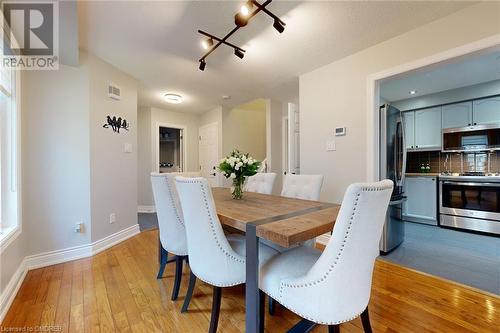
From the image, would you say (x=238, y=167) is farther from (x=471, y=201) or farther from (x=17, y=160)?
(x=471, y=201)

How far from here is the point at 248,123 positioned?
5.61 metres

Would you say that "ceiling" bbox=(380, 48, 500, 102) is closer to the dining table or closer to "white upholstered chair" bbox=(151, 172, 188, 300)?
the dining table

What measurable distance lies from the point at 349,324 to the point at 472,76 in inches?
159

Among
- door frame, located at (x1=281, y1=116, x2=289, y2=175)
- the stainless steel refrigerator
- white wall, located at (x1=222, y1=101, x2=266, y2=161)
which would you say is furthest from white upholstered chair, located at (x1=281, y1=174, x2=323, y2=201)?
white wall, located at (x1=222, y1=101, x2=266, y2=161)

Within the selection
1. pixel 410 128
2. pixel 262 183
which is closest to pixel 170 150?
pixel 262 183

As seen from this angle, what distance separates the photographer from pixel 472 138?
12.1 ft

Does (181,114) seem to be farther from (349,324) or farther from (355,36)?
(349,324)

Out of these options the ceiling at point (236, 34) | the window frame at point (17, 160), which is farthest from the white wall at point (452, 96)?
the window frame at point (17, 160)

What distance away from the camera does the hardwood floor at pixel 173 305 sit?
4.82 feet

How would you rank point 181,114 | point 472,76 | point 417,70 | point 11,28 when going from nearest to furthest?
point 11,28 → point 417,70 → point 472,76 → point 181,114

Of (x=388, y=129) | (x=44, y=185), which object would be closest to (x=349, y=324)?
(x=388, y=129)

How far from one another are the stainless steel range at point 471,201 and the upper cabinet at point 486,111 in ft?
2.84

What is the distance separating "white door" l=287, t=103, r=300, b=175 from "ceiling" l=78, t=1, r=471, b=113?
0.54 metres

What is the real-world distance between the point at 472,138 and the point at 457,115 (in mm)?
455
